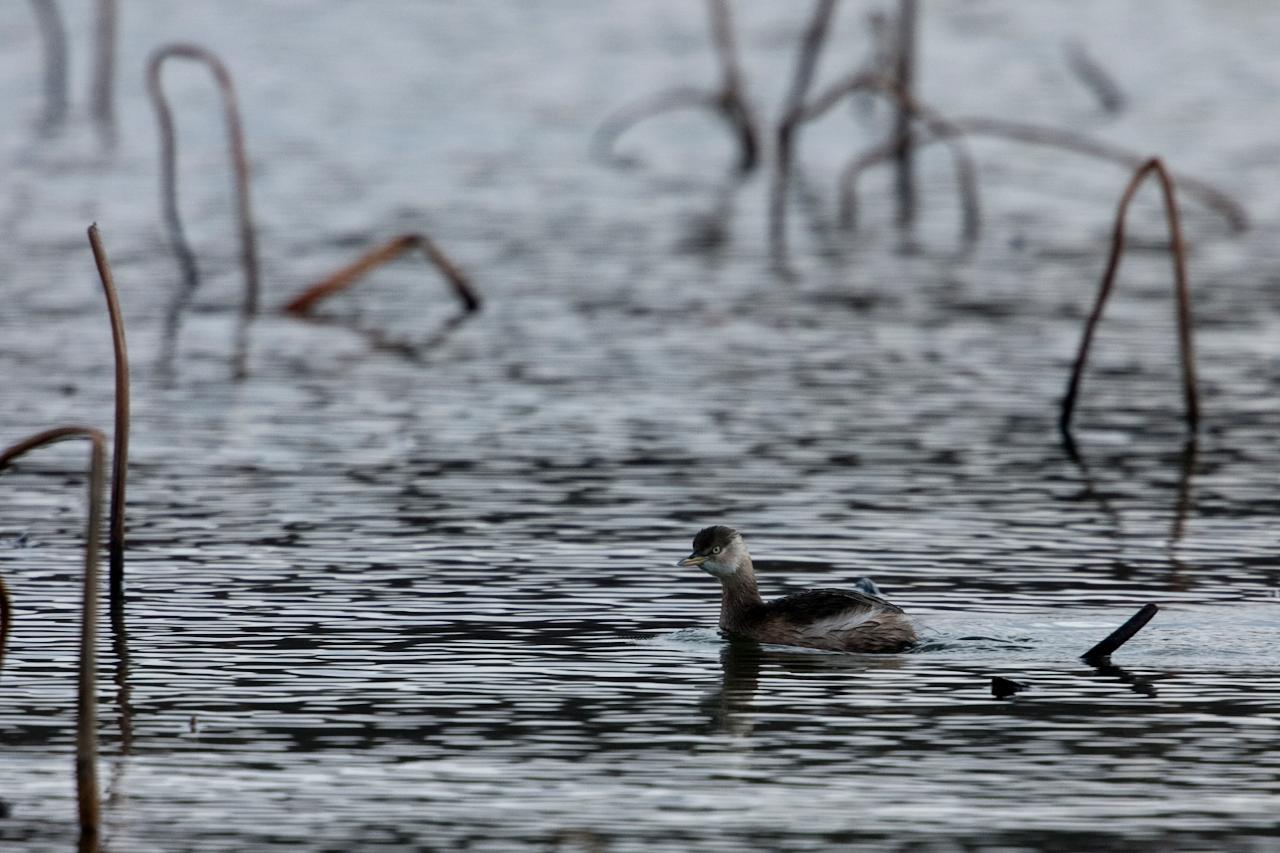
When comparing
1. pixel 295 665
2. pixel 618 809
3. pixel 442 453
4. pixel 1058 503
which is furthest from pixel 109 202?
pixel 618 809

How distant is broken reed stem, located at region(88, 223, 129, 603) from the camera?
1164 centimetres

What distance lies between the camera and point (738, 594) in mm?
12375

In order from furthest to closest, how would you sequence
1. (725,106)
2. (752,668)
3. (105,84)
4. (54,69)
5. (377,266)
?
(54,69), (105,84), (725,106), (377,266), (752,668)

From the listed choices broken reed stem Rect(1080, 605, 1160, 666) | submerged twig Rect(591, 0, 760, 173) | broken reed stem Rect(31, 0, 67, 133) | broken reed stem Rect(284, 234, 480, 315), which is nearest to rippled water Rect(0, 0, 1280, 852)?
broken reed stem Rect(1080, 605, 1160, 666)

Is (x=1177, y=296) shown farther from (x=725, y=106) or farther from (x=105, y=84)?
(x=105, y=84)

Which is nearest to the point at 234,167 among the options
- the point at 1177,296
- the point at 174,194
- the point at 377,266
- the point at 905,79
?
the point at 174,194

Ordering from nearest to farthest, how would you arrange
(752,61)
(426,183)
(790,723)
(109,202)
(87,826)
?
(87,826), (790,723), (109,202), (426,183), (752,61)

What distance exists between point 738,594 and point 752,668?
2.09 ft

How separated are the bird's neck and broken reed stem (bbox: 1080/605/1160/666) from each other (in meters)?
1.54

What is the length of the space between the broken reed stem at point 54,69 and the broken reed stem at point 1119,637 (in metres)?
29.2

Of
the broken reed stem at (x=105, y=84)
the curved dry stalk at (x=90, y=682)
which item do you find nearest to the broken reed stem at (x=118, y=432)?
the curved dry stalk at (x=90, y=682)

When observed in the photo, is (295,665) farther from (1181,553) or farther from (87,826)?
(1181,553)

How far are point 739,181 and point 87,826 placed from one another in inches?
1044

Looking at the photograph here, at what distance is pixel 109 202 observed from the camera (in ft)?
102
